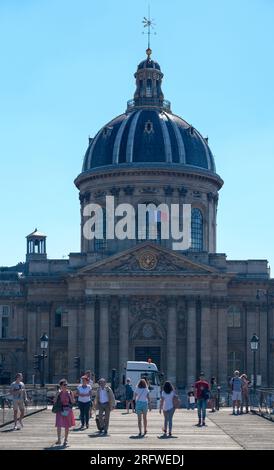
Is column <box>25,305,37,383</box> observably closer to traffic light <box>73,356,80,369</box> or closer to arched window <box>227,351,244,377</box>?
traffic light <box>73,356,80,369</box>

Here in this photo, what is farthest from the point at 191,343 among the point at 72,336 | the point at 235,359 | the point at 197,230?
the point at 197,230

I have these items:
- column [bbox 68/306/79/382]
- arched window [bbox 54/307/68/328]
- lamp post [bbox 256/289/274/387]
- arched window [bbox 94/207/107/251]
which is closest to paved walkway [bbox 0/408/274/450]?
column [bbox 68/306/79/382]

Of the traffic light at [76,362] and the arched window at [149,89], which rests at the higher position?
the arched window at [149,89]

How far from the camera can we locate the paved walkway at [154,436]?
33.7m

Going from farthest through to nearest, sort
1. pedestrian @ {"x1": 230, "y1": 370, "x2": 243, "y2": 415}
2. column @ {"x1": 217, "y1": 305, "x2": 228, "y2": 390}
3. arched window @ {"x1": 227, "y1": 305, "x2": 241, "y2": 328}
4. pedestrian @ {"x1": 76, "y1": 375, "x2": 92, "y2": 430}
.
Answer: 1. arched window @ {"x1": 227, "y1": 305, "x2": 241, "y2": 328}
2. column @ {"x1": 217, "y1": 305, "x2": 228, "y2": 390}
3. pedestrian @ {"x1": 230, "y1": 370, "x2": 243, "y2": 415}
4. pedestrian @ {"x1": 76, "y1": 375, "x2": 92, "y2": 430}

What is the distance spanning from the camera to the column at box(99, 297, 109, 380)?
94.4 m

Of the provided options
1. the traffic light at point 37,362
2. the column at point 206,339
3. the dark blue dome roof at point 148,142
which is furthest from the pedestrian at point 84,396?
the dark blue dome roof at point 148,142

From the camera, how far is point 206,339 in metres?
95.1

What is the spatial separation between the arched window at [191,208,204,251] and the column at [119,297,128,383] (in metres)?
14.1

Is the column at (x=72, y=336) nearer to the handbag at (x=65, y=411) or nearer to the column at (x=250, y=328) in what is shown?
the column at (x=250, y=328)

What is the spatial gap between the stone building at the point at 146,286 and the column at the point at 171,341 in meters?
0.08
